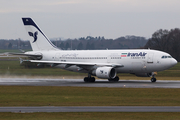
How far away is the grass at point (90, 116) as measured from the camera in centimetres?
1697

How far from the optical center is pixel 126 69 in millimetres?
44031

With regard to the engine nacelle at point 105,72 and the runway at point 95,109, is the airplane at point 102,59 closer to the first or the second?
the engine nacelle at point 105,72

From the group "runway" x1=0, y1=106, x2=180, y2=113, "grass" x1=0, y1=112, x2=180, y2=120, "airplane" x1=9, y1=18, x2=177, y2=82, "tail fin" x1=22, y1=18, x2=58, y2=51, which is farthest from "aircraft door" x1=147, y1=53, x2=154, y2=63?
"grass" x1=0, y1=112, x2=180, y2=120

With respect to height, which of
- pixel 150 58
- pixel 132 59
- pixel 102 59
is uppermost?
pixel 150 58

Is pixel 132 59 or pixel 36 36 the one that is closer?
pixel 132 59

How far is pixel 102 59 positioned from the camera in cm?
4622

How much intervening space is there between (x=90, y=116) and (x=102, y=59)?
94.8ft

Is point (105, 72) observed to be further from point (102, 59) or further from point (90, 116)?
point (90, 116)

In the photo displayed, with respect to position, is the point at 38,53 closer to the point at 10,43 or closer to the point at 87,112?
the point at 87,112

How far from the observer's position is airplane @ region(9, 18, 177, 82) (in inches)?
1666

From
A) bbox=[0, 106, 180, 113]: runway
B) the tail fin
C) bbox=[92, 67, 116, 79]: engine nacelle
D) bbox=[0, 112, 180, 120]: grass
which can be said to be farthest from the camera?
the tail fin

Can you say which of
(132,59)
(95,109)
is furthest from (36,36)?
(95,109)

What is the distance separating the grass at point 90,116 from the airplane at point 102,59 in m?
24.0

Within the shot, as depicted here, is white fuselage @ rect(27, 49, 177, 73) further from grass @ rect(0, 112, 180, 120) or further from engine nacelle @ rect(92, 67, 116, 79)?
grass @ rect(0, 112, 180, 120)
